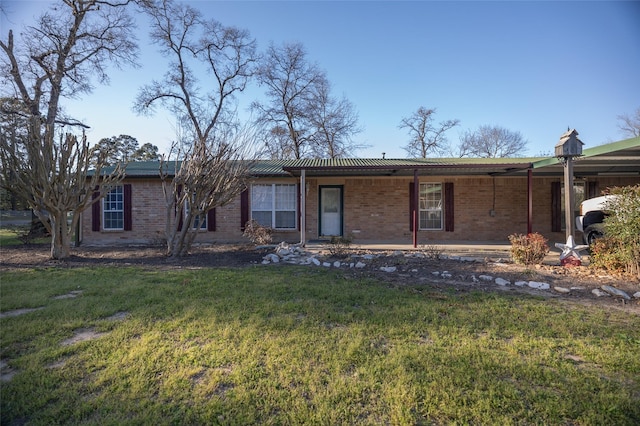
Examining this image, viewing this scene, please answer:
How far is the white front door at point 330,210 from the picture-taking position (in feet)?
41.8

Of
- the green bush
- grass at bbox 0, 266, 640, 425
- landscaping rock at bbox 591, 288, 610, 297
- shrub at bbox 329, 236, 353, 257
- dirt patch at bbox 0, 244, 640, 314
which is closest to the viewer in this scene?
grass at bbox 0, 266, 640, 425

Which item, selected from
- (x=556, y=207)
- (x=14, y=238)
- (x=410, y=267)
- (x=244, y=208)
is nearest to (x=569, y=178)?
(x=410, y=267)

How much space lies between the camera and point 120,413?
7.79 ft

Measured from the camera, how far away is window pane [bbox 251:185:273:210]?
12.4 meters

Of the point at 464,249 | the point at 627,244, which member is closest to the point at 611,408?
the point at 627,244

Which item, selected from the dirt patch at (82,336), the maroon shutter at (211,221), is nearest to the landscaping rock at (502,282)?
the dirt patch at (82,336)

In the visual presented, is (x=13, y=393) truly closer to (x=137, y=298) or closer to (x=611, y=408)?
(x=137, y=298)

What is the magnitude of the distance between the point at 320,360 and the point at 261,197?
32.3 ft

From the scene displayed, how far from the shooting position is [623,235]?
19.9ft

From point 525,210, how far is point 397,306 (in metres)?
10.5

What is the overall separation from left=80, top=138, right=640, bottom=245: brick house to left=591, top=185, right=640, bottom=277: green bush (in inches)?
231

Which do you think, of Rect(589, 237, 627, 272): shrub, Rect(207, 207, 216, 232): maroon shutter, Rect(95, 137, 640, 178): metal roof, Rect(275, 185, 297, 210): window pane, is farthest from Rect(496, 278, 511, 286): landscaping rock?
Rect(207, 207, 216, 232): maroon shutter

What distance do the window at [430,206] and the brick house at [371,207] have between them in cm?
4

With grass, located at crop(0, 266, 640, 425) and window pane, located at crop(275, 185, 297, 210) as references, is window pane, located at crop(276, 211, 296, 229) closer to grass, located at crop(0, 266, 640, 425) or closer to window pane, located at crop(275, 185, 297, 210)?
window pane, located at crop(275, 185, 297, 210)
